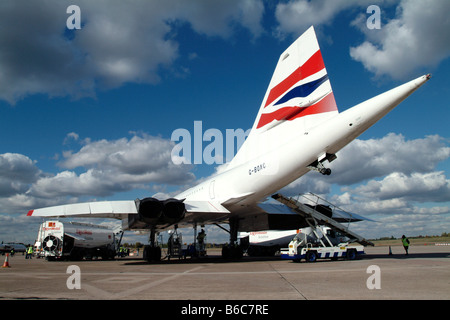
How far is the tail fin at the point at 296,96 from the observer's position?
398 inches

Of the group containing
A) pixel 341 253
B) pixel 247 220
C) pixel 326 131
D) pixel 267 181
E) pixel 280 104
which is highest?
pixel 280 104

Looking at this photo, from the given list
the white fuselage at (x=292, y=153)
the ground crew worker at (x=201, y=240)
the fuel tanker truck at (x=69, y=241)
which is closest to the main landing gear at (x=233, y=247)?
the white fuselage at (x=292, y=153)

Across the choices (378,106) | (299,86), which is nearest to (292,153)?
(299,86)

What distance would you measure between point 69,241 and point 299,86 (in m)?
16.3

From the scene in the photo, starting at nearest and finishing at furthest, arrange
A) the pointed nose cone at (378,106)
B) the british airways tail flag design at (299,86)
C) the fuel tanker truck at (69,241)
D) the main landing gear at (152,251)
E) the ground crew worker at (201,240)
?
the pointed nose cone at (378,106)
the british airways tail flag design at (299,86)
the main landing gear at (152,251)
the fuel tanker truck at (69,241)
the ground crew worker at (201,240)

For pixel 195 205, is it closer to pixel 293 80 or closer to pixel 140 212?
pixel 140 212

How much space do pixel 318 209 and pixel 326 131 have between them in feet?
22.4

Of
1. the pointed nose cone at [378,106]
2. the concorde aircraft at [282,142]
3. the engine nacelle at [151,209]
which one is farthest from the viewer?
the engine nacelle at [151,209]

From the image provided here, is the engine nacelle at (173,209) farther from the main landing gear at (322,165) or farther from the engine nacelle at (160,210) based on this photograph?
the main landing gear at (322,165)

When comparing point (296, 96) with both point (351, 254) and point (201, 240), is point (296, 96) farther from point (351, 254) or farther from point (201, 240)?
point (201, 240)

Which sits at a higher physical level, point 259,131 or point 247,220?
point 259,131

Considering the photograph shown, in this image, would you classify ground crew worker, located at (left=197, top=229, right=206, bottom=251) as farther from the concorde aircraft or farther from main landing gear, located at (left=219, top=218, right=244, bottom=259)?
the concorde aircraft
